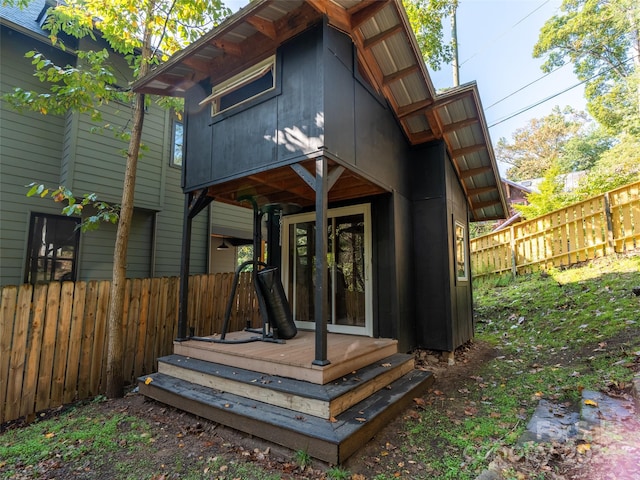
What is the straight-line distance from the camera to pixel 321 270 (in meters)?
3.22

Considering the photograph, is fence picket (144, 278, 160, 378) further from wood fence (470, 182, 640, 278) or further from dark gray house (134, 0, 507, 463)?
wood fence (470, 182, 640, 278)

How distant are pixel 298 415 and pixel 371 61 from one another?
4.36 meters

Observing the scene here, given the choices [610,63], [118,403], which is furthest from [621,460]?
[610,63]

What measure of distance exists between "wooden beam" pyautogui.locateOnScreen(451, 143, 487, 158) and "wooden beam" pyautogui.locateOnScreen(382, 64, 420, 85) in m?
1.92

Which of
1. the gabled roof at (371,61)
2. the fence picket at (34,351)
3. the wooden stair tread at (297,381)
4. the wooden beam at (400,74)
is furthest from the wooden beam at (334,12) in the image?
the fence picket at (34,351)

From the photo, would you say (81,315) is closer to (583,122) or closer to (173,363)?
(173,363)

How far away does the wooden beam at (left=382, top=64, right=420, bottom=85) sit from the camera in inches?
177

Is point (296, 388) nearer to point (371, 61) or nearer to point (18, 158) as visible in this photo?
point (371, 61)

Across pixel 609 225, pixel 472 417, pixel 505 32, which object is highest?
pixel 505 32

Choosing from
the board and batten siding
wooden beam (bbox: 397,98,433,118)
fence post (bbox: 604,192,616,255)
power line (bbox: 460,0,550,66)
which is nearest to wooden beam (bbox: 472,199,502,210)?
fence post (bbox: 604,192,616,255)

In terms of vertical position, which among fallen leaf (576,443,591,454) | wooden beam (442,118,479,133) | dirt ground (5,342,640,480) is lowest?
dirt ground (5,342,640,480)

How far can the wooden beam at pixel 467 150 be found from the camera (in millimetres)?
5769

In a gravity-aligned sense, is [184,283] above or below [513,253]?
below

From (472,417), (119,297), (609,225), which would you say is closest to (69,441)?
(119,297)
